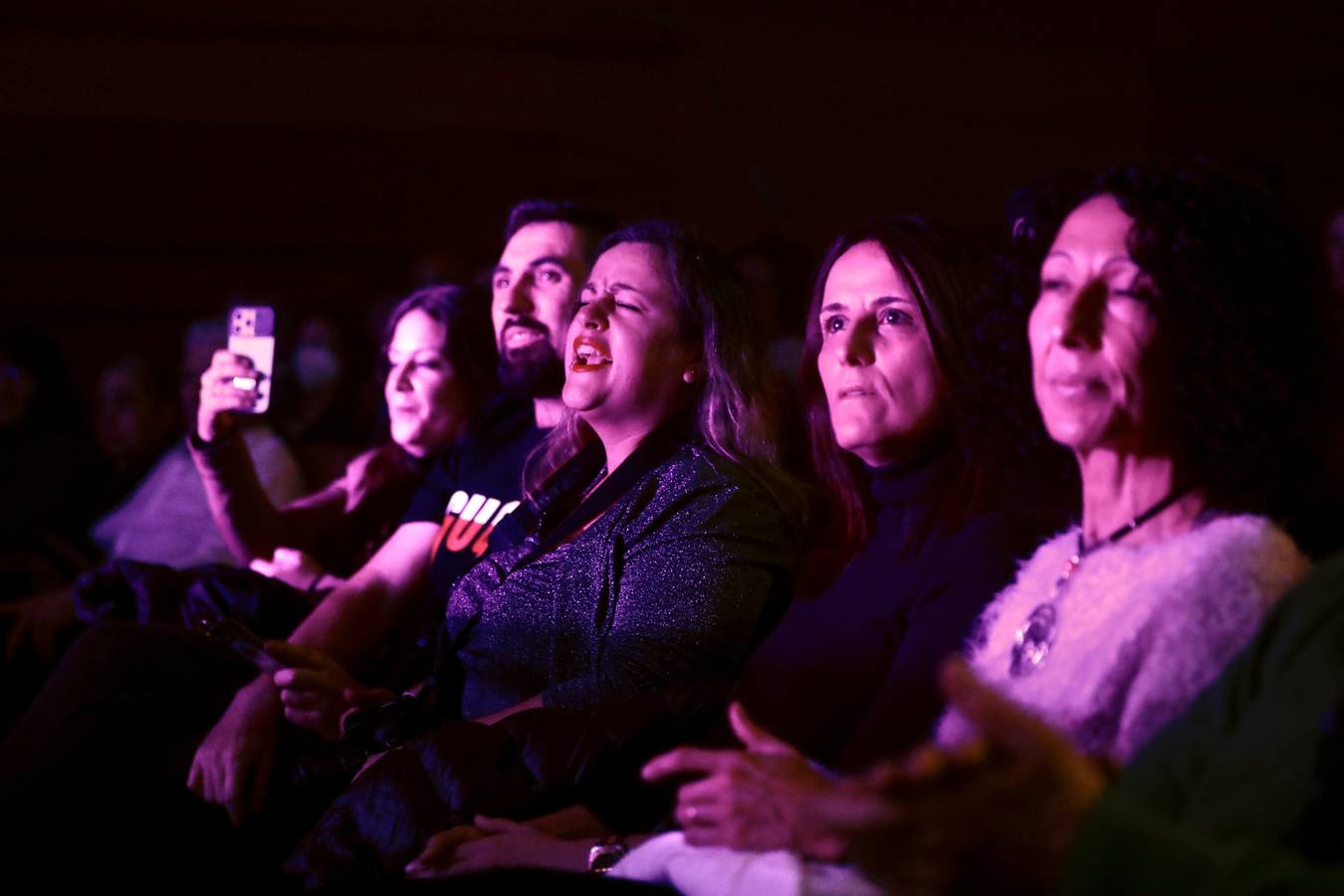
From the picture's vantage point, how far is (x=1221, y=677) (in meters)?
0.87

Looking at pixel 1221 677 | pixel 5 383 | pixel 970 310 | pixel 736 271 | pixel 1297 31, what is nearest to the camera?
pixel 1221 677

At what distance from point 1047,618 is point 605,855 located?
524 mm

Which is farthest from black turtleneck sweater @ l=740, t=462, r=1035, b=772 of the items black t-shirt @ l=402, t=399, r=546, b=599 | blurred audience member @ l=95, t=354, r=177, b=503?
blurred audience member @ l=95, t=354, r=177, b=503

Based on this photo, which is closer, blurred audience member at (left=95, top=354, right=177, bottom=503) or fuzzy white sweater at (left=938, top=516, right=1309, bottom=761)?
fuzzy white sweater at (left=938, top=516, right=1309, bottom=761)

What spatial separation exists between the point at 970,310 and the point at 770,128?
352cm

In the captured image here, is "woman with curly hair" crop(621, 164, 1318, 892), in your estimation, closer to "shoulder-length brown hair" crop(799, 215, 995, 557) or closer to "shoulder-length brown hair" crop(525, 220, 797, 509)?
"shoulder-length brown hair" crop(799, 215, 995, 557)

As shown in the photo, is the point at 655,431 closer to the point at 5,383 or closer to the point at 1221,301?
the point at 1221,301

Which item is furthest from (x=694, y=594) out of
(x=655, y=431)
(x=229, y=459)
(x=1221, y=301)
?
(x=229, y=459)

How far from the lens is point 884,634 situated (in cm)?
128

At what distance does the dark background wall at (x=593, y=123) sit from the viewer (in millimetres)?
4703

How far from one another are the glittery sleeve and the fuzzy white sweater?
54 centimetres

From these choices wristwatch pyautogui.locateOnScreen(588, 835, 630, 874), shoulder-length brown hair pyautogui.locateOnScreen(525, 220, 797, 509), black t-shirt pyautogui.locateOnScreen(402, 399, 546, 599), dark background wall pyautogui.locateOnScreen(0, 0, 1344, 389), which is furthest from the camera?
dark background wall pyautogui.locateOnScreen(0, 0, 1344, 389)

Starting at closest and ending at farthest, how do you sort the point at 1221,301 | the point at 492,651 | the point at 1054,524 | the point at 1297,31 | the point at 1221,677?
1. the point at 1221,677
2. the point at 1221,301
3. the point at 1054,524
4. the point at 492,651
5. the point at 1297,31

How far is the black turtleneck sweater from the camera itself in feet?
3.88
